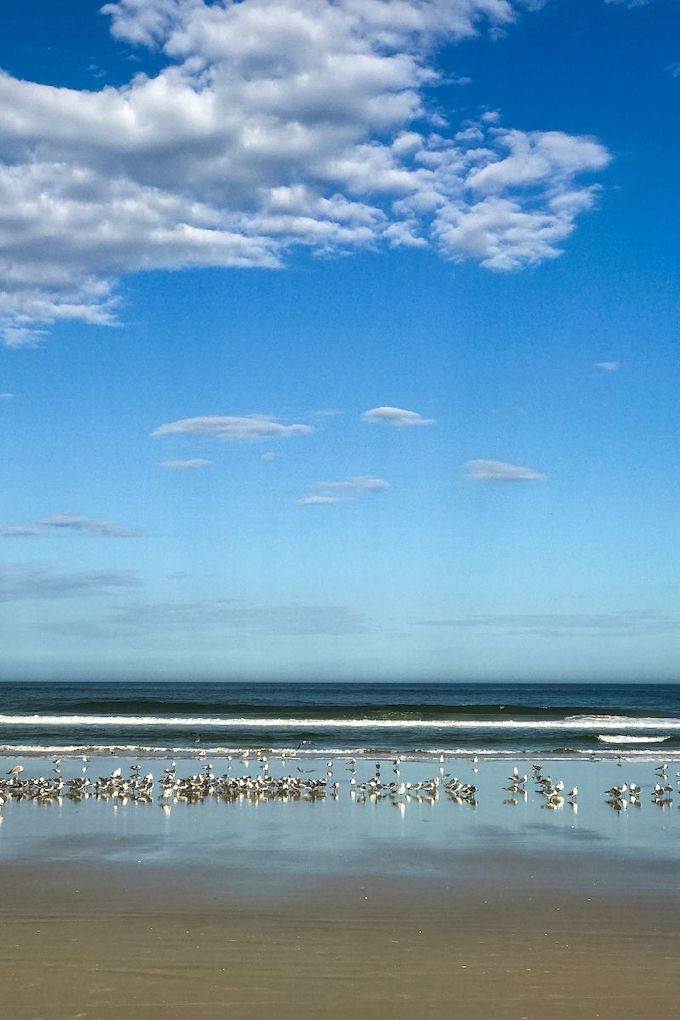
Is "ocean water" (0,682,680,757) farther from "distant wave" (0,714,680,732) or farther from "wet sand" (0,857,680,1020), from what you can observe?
"wet sand" (0,857,680,1020)

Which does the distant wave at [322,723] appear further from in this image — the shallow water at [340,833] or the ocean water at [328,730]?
the shallow water at [340,833]

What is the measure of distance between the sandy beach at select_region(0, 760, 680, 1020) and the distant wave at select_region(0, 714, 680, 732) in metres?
27.7

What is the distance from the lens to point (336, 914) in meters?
10.0

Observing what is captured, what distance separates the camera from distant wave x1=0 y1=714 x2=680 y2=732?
44375 mm

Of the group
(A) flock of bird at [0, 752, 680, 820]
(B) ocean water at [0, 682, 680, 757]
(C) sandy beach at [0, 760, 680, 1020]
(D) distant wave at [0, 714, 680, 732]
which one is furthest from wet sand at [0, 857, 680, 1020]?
(D) distant wave at [0, 714, 680, 732]

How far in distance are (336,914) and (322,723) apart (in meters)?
37.5

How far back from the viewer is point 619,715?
200ft

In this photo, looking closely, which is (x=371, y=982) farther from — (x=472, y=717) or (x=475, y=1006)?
(x=472, y=717)

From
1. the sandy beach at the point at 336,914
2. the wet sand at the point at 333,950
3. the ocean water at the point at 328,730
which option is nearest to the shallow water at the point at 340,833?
the sandy beach at the point at 336,914

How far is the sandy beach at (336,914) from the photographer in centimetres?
761

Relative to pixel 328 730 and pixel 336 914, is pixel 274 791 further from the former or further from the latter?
pixel 328 730

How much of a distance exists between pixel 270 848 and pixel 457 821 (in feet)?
12.5

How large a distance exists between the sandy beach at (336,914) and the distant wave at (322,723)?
27.7 meters

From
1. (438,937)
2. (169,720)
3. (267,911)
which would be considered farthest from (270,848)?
(169,720)
